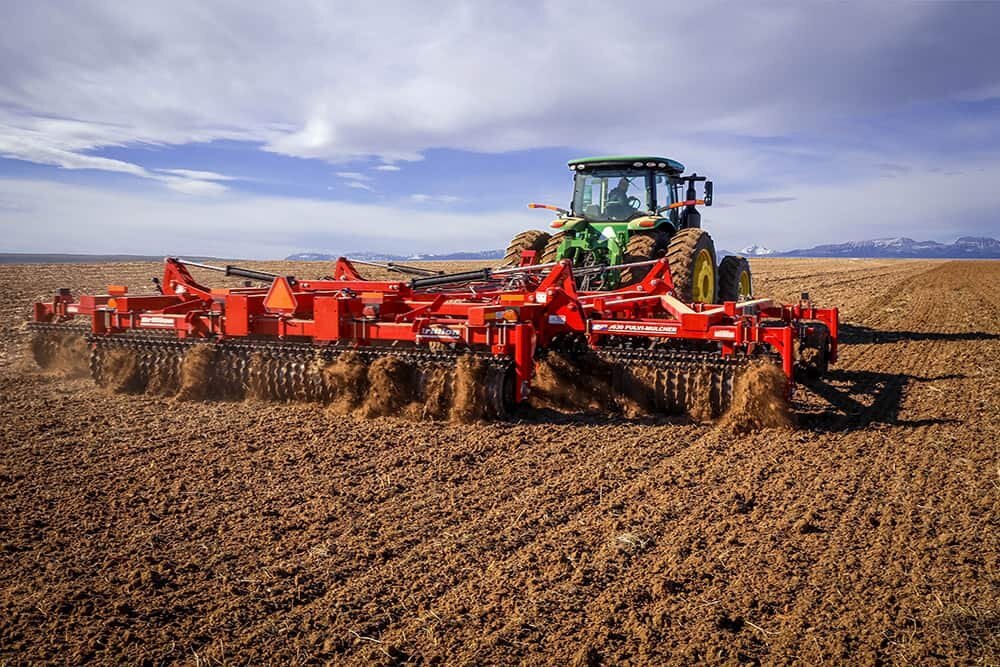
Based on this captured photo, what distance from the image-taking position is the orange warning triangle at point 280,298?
6.80 m

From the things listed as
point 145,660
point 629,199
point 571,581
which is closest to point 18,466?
point 145,660

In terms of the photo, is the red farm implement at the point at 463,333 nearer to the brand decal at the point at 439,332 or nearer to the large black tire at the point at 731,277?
the brand decal at the point at 439,332

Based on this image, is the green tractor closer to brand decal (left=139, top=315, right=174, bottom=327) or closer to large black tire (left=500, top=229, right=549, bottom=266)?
large black tire (left=500, top=229, right=549, bottom=266)

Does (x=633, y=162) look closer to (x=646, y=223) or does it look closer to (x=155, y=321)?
(x=646, y=223)

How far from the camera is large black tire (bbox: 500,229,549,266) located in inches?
395

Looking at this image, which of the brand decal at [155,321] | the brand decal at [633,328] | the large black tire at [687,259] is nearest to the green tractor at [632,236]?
the large black tire at [687,259]

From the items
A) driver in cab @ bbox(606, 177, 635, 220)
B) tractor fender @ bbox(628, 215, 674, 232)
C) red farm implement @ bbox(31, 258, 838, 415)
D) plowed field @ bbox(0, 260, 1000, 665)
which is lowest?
plowed field @ bbox(0, 260, 1000, 665)

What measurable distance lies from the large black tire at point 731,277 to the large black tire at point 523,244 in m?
2.39

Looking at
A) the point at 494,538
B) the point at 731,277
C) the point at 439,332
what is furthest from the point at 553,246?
the point at 494,538

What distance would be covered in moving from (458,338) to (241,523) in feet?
8.74

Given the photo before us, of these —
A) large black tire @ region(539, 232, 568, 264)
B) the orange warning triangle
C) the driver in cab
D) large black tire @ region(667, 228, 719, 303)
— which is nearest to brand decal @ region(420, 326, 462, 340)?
the orange warning triangle

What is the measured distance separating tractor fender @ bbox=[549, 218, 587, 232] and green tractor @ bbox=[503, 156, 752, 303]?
0.04 feet

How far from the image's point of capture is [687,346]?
24.0 feet

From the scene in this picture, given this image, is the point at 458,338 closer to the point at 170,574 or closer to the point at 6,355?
the point at 170,574
